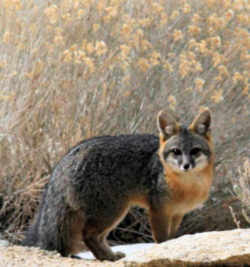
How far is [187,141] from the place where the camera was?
5.12m

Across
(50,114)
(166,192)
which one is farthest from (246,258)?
(50,114)

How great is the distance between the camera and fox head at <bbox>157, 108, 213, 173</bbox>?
5055 millimetres

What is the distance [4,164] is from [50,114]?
596 mm

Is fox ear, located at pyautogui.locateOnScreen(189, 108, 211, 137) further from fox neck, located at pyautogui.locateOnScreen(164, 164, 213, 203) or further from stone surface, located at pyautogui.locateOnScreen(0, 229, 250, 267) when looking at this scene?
stone surface, located at pyautogui.locateOnScreen(0, 229, 250, 267)

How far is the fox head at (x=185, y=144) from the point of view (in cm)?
505

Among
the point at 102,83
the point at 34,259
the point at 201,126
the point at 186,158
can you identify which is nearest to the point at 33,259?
the point at 34,259

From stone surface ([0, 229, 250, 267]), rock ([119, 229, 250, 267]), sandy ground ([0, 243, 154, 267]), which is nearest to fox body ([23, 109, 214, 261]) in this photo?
sandy ground ([0, 243, 154, 267])

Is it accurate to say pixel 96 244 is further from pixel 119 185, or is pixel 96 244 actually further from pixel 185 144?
Result: pixel 185 144

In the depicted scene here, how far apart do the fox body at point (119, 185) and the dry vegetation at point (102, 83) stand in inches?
25.1

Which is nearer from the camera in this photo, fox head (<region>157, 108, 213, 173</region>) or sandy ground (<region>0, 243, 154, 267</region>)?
sandy ground (<region>0, 243, 154, 267</region>)

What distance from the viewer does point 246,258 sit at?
12.9 ft

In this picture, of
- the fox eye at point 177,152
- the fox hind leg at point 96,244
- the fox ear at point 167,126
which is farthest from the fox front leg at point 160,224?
the fox ear at point 167,126

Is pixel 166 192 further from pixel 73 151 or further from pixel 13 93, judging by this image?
pixel 13 93

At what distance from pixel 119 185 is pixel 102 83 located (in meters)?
1.29
